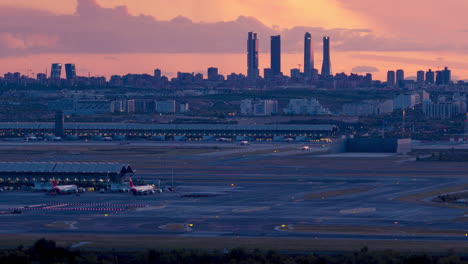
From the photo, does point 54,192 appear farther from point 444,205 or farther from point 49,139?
point 49,139

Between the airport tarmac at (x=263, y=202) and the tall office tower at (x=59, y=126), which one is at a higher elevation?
the tall office tower at (x=59, y=126)

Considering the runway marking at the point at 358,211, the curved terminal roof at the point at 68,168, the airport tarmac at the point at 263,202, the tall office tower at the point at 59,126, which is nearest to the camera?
the airport tarmac at the point at 263,202

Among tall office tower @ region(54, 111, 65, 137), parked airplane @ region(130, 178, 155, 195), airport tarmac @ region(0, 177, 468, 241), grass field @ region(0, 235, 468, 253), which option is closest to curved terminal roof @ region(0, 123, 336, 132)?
tall office tower @ region(54, 111, 65, 137)

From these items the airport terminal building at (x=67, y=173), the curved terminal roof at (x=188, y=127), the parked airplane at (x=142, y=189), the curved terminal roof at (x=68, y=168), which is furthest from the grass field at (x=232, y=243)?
the curved terminal roof at (x=188, y=127)

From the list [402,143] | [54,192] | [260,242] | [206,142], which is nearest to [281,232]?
[260,242]

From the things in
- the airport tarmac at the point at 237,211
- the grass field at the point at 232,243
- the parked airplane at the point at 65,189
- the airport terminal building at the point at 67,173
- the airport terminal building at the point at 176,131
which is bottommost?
the grass field at the point at 232,243

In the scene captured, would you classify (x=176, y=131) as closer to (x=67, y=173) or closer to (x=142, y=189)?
(x=67, y=173)

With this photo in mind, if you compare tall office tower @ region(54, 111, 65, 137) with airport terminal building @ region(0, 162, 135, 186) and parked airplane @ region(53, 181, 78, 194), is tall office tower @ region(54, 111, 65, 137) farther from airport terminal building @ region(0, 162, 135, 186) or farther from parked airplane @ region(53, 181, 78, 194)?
parked airplane @ region(53, 181, 78, 194)

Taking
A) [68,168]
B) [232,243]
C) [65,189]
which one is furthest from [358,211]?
[68,168]

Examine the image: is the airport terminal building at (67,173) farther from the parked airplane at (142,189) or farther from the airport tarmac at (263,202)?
the parked airplane at (142,189)
